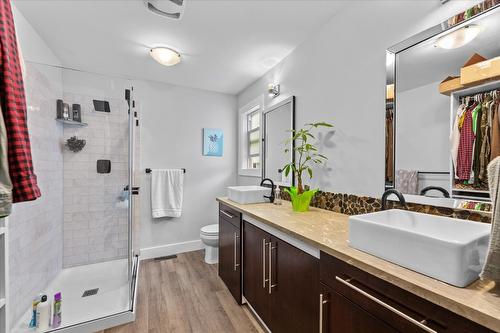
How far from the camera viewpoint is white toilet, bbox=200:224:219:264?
2682mm

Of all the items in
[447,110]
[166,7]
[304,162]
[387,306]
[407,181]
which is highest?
[166,7]

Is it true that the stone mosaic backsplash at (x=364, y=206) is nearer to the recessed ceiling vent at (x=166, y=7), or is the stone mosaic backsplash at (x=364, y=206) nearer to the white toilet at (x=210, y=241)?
the white toilet at (x=210, y=241)

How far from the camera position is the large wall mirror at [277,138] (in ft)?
7.43

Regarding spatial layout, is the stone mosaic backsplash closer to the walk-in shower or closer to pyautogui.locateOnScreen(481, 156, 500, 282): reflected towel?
pyautogui.locateOnScreen(481, 156, 500, 282): reflected towel

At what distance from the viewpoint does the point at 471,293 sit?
0.61m

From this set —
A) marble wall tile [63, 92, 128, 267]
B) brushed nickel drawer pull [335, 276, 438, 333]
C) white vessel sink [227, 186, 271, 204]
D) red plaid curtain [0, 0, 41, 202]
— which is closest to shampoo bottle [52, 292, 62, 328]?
marble wall tile [63, 92, 128, 267]

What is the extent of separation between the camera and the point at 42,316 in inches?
62.1

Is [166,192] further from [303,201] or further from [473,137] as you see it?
[473,137]

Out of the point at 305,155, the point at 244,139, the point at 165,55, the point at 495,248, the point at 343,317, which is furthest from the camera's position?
the point at 244,139

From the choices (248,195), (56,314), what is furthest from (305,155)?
Result: (56,314)

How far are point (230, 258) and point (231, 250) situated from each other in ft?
0.28

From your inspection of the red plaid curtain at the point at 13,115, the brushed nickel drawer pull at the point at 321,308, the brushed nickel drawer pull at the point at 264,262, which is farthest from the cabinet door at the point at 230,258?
the red plaid curtain at the point at 13,115

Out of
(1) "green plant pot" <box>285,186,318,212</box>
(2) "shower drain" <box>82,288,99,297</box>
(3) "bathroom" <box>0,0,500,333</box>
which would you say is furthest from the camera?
(2) "shower drain" <box>82,288,99,297</box>

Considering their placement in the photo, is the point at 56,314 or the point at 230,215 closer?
the point at 56,314
